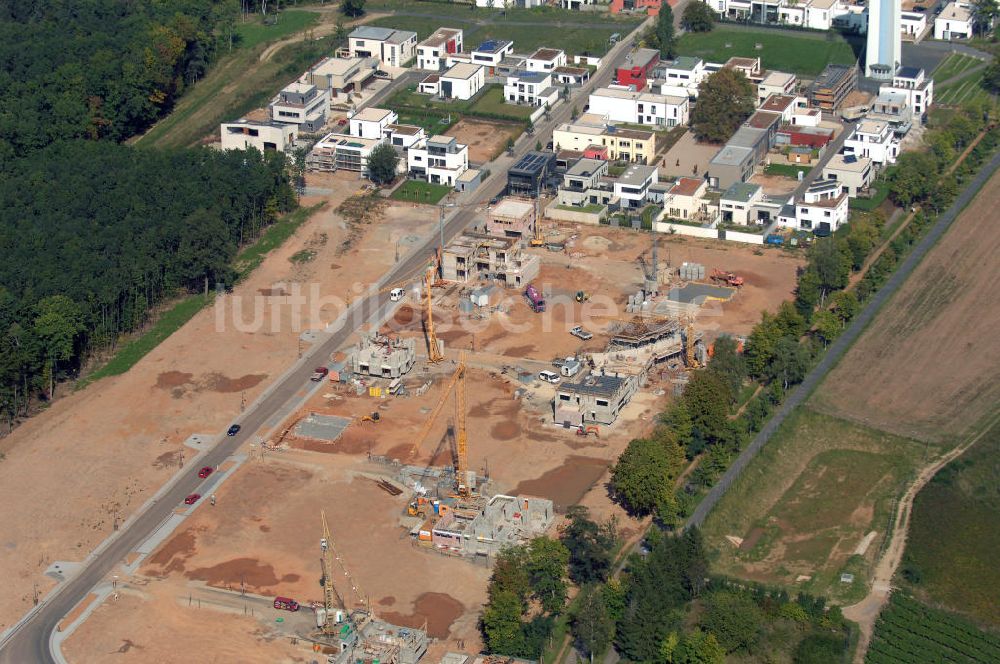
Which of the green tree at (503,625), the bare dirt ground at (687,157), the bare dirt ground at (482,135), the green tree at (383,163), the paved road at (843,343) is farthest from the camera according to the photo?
the bare dirt ground at (482,135)

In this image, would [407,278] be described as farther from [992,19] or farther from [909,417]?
[992,19]

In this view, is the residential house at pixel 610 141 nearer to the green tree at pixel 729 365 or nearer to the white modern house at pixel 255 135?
the white modern house at pixel 255 135

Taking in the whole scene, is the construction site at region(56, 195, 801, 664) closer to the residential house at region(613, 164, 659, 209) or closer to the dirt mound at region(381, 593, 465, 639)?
the dirt mound at region(381, 593, 465, 639)

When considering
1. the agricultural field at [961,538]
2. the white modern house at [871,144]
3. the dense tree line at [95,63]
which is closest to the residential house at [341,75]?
the dense tree line at [95,63]

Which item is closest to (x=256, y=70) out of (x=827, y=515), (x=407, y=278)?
(x=407, y=278)

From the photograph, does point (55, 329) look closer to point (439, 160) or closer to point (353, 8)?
point (439, 160)

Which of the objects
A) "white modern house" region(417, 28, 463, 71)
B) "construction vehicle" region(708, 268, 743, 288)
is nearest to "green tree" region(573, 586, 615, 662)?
"construction vehicle" region(708, 268, 743, 288)

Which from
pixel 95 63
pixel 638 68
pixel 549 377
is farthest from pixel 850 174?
pixel 95 63
